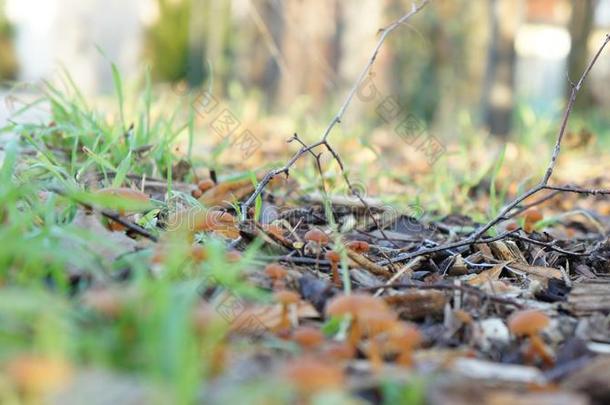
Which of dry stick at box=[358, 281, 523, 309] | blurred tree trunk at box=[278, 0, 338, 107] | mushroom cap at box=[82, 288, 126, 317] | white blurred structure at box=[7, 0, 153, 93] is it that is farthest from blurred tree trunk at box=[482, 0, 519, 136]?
white blurred structure at box=[7, 0, 153, 93]

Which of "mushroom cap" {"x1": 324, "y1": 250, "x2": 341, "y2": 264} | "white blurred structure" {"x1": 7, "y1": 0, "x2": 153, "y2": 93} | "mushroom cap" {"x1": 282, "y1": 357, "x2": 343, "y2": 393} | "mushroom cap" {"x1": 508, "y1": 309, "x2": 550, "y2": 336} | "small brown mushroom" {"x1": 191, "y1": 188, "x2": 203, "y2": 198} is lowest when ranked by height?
"mushroom cap" {"x1": 282, "y1": 357, "x2": 343, "y2": 393}

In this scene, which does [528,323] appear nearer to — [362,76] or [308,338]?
[308,338]

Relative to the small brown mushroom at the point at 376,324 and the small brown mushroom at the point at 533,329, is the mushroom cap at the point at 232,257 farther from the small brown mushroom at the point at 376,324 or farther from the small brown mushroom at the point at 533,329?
the small brown mushroom at the point at 533,329

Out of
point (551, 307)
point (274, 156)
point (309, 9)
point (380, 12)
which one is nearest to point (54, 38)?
point (309, 9)

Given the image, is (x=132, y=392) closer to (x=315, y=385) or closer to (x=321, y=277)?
(x=315, y=385)

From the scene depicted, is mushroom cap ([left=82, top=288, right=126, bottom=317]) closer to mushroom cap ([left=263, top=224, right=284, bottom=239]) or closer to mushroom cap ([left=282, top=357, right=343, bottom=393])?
mushroom cap ([left=282, top=357, right=343, bottom=393])

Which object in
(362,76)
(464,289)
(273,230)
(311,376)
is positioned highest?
(362,76)

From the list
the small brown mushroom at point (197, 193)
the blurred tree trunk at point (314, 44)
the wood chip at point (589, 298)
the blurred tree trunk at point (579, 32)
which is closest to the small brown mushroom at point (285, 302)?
the wood chip at point (589, 298)

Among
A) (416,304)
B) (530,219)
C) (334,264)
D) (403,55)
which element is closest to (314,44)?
(403,55)
